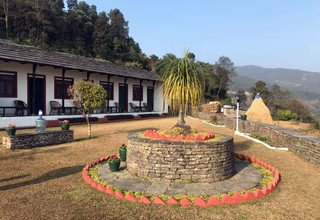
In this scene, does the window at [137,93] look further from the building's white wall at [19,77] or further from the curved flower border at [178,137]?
the curved flower border at [178,137]

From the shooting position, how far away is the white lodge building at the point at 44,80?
1809 cm

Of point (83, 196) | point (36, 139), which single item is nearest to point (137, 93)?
point (36, 139)

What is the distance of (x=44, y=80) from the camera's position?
20.7 m

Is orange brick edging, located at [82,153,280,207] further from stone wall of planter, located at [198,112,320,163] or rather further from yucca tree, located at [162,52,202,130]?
stone wall of planter, located at [198,112,320,163]

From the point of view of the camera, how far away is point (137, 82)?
99.1ft

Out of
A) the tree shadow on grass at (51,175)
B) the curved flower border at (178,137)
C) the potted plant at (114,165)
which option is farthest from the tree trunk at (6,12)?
the curved flower border at (178,137)

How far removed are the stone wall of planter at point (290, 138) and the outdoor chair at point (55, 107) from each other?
12.3m

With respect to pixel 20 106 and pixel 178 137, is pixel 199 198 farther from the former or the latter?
pixel 20 106

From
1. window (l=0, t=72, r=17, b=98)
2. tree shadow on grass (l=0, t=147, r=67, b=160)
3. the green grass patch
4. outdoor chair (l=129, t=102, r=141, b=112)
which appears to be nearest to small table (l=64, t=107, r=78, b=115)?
window (l=0, t=72, r=17, b=98)

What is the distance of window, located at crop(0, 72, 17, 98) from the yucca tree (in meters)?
13.0

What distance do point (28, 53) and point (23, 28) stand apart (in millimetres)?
25388

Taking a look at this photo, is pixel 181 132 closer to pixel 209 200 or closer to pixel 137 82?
pixel 209 200

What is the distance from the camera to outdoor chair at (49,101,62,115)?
20.5 meters

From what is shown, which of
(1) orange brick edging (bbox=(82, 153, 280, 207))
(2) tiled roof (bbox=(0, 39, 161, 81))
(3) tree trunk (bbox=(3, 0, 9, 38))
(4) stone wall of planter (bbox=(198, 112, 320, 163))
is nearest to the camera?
(1) orange brick edging (bbox=(82, 153, 280, 207))
